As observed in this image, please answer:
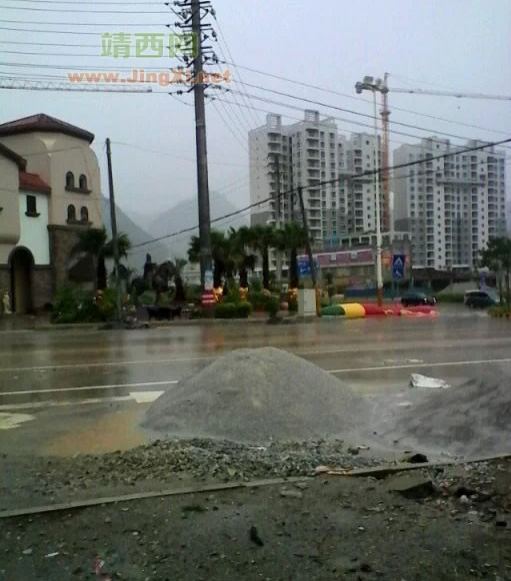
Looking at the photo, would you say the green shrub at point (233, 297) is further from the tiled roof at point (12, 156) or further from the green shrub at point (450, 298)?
the green shrub at point (450, 298)

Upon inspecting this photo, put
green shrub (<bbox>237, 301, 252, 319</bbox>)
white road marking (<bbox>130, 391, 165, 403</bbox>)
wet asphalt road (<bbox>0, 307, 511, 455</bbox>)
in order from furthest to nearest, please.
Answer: green shrub (<bbox>237, 301, 252, 319</bbox>) < white road marking (<bbox>130, 391, 165, 403</bbox>) < wet asphalt road (<bbox>0, 307, 511, 455</bbox>)

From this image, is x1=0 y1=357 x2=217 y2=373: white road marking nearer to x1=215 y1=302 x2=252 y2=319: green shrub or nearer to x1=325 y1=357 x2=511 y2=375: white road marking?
x1=325 y1=357 x2=511 y2=375: white road marking

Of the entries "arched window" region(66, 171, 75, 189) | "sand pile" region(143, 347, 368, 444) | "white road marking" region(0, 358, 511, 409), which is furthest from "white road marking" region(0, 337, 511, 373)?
"arched window" region(66, 171, 75, 189)

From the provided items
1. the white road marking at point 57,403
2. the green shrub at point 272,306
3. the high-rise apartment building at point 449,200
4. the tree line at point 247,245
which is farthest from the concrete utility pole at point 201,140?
the white road marking at point 57,403

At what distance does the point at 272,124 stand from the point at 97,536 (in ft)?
106

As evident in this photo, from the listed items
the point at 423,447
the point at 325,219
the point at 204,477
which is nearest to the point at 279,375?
the point at 423,447

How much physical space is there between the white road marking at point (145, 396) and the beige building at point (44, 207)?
106 feet

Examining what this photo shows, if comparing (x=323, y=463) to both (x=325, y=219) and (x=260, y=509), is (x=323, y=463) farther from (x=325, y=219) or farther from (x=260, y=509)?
(x=325, y=219)

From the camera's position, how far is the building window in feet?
142

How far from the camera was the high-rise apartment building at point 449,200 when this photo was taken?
3431 cm

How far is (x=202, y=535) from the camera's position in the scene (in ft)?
15.0

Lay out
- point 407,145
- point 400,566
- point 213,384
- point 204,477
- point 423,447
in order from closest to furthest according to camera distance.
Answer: point 400,566, point 204,477, point 423,447, point 213,384, point 407,145

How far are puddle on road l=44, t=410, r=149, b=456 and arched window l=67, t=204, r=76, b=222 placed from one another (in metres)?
38.4

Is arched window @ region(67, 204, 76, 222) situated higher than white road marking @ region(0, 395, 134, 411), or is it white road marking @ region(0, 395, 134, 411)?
arched window @ region(67, 204, 76, 222)
